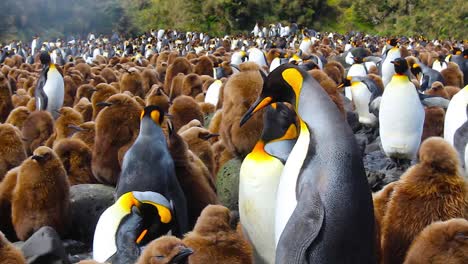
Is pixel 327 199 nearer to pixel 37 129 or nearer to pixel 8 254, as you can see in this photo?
pixel 8 254

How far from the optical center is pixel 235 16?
124 ft

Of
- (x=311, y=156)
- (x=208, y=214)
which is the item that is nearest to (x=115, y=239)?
(x=208, y=214)

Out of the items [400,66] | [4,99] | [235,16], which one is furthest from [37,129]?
[235,16]

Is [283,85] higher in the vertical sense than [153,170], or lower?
higher

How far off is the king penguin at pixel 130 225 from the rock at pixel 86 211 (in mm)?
1117

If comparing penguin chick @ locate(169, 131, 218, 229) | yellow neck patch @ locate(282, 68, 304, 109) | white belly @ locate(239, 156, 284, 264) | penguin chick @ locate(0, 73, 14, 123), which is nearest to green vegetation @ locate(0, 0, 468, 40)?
penguin chick @ locate(0, 73, 14, 123)

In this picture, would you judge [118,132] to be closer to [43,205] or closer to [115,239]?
[43,205]

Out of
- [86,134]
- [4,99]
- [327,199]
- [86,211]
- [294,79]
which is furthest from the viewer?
[4,99]

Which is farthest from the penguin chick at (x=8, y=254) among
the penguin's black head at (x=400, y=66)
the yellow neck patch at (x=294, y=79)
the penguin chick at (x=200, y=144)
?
the penguin's black head at (x=400, y=66)

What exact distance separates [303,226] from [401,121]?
141 inches

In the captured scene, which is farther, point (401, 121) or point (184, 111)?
point (184, 111)

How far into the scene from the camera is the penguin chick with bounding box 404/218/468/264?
253cm

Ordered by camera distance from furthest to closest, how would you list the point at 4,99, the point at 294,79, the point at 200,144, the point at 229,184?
the point at 4,99 < the point at 200,144 < the point at 229,184 < the point at 294,79

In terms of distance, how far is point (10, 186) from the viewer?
4469 millimetres
